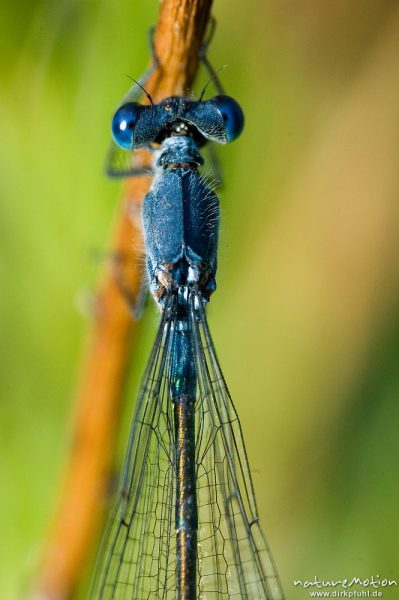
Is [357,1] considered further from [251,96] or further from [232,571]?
[232,571]

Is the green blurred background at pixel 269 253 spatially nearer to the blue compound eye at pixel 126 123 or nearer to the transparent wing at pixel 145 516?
the blue compound eye at pixel 126 123

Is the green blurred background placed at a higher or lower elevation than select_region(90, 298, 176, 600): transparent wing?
higher

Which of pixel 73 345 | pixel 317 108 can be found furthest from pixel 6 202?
pixel 317 108

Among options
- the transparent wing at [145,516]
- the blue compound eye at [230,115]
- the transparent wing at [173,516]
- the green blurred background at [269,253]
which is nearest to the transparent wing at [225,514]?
the transparent wing at [173,516]

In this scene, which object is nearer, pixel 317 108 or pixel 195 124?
pixel 195 124

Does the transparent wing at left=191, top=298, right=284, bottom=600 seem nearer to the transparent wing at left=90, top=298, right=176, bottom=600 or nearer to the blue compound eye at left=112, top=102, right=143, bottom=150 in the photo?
the transparent wing at left=90, top=298, right=176, bottom=600

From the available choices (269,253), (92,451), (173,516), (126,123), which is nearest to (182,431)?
(173,516)

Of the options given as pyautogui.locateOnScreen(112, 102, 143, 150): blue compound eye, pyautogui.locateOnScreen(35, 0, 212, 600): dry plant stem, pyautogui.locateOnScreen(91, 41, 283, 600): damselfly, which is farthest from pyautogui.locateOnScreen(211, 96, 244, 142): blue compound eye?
pyautogui.locateOnScreen(35, 0, 212, 600): dry plant stem
